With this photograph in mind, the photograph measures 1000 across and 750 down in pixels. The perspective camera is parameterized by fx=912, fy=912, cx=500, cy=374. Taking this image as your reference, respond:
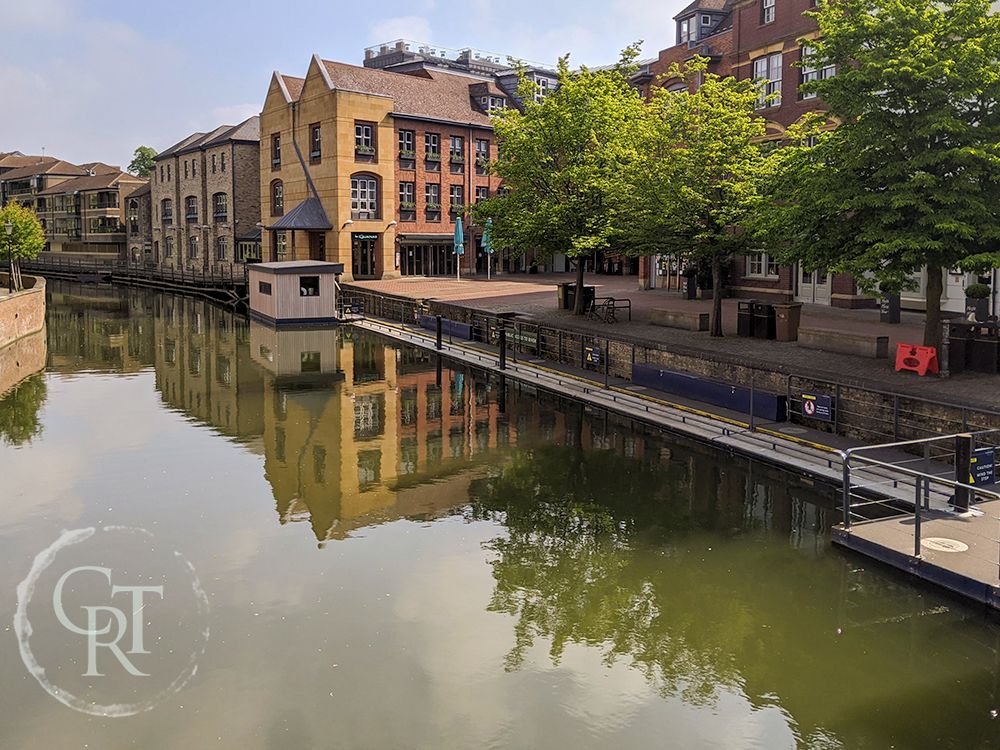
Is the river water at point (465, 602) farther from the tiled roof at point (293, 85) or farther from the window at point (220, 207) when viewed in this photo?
the window at point (220, 207)

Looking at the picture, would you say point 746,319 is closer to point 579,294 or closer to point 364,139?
point 579,294

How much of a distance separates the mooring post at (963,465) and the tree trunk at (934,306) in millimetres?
7496

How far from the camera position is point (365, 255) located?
A: 6131cm

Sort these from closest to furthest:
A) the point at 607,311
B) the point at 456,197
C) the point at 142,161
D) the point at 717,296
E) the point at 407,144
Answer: the point at 717,296 → the point at 607,311 → the point at 407,144 → the point at 456,197 → the point at 142,161

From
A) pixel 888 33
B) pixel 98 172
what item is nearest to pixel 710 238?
pixel 888 33

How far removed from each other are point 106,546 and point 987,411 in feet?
49.8

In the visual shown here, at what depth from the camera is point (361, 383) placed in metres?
29.6

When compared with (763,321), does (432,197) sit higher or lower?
higher

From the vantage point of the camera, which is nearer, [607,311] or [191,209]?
[607,311]

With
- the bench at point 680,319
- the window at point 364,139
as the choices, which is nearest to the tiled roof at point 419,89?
the window at point 364,139

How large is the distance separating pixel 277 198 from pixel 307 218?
967cm

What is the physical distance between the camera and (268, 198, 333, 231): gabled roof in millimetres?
59000

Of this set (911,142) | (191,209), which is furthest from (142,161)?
(911,142)

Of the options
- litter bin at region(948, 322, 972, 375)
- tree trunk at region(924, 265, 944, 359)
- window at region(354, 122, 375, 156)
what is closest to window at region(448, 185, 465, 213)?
window at region(354, 122, 375, 156)
